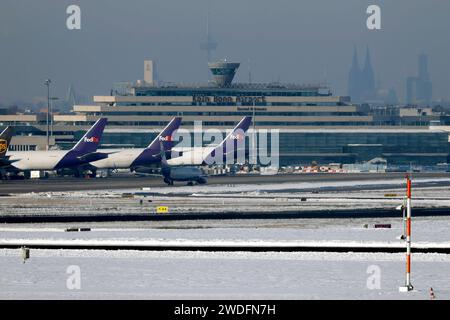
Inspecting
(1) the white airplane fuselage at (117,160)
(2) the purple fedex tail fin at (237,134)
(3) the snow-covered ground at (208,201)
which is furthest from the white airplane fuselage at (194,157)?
(3) the snow-covered ground at (208,201)

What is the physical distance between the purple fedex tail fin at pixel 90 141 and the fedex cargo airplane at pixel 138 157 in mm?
2657

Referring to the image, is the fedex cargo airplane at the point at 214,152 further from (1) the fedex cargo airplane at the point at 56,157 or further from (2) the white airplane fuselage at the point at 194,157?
(1) the fedex cargo airplane at the point at 56,157

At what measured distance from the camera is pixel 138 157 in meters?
140

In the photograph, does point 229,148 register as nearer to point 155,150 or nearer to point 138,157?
point 155,150

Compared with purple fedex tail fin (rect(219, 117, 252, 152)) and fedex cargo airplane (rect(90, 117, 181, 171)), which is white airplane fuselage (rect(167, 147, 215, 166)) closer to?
purple fedex tail fin (rect(219, 117, 252, 152))

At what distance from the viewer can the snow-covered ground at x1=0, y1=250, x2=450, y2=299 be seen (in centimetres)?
3067

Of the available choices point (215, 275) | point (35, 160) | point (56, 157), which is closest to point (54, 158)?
point (56, 157)

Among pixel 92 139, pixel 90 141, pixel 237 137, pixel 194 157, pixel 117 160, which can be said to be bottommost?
pixel 117 160

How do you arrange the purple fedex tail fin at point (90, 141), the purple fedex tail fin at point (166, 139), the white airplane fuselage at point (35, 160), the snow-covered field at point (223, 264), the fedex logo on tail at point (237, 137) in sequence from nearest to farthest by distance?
the snow-covered field at point (223, 264) < the white airplane fuselage at point (35, 160) < the purple fedex tail fin at point (90, 141) < the fedex logo on tail at point (237, 137) < the purple fedex tail fin at point (166, 139)

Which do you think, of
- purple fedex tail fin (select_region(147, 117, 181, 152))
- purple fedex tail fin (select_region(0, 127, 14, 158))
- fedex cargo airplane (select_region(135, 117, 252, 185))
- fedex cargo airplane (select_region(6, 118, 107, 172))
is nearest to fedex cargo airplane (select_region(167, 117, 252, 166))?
fedex cargo airplane (select_region(135, 117, 252, 185))

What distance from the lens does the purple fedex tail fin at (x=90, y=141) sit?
135 meters

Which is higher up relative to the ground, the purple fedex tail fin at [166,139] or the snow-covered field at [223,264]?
the purple fedex tail fin at [166,139]

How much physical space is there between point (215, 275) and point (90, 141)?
10415 centimetres
